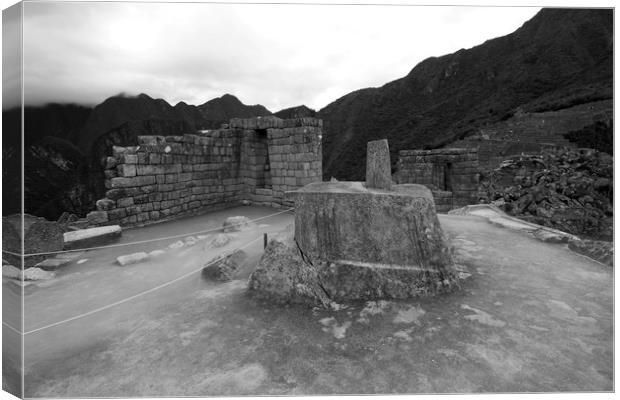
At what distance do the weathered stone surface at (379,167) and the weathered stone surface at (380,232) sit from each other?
34cm

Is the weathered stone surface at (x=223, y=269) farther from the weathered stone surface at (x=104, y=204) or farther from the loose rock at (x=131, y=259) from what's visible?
the weathered stone surface at (x=104, y=204)

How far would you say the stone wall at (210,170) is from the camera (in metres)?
7.00

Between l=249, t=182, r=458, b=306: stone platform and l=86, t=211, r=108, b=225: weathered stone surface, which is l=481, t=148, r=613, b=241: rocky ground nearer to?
l=249, t=182, r=458, b=306: stone platform

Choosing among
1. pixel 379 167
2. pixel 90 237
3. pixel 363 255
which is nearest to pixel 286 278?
pixel 363 255

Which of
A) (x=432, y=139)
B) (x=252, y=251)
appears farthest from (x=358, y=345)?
(x=432, y=139)

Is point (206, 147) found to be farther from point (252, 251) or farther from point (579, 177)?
point (579, 177)

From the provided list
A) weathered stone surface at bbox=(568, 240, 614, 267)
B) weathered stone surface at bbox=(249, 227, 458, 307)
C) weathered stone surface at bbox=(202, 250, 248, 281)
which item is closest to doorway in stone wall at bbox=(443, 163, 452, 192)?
weathered stone surface at bbox=(568, 240, 614, 267)

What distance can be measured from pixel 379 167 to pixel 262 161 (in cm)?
603

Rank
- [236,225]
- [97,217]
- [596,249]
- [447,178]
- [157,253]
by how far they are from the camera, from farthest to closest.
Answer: [447,178], [97,217], [236,225], [157,253], [596,249]

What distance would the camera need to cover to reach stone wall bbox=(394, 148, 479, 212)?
1274 cm

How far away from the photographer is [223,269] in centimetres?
382

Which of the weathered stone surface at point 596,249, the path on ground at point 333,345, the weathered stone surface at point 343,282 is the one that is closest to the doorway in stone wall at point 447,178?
the weathered stone surface at point 596,249

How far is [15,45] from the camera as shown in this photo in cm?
223

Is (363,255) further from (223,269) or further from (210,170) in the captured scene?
(210,170)
